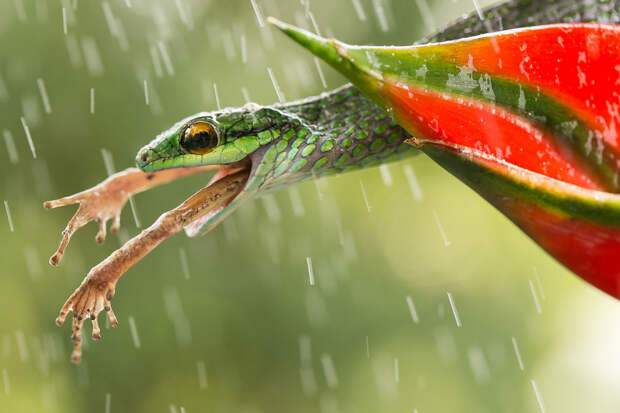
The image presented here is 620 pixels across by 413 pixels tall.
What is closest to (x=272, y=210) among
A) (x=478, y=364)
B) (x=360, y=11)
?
(x=360, y=11)

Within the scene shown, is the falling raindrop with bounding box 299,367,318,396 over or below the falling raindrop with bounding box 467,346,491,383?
over

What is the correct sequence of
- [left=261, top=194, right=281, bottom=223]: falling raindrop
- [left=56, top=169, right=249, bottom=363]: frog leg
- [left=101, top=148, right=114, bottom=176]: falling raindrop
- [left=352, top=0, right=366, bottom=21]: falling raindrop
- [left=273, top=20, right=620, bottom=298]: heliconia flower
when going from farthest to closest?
[left=261, top=194, right=281, bottom=223]: falling raindrop, [left=352, top=0, right=366, bottom=21]: falling raindrop, [left=101, top=148, right=114, bottom=176]: falling raindrop, [left=56, top=169, right=249, bottom=363]: frog leg, [left=273, top=20, right=620, bottom=298]: heliconia flower

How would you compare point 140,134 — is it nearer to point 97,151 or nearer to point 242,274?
point 97,151

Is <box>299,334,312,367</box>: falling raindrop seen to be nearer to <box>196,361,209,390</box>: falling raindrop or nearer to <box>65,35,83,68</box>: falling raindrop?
<box>196,361,209,390</box>: falling raindrop

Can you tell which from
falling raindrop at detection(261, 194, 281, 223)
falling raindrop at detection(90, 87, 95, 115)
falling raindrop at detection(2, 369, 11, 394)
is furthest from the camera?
falling raindrop at detection(261, 194, 281, 223)

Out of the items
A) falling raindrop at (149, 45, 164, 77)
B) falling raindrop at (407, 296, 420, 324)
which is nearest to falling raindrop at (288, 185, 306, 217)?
falling raindrop at (407, 296, 420, 324)

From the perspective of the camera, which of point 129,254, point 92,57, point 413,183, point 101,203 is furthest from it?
point 413,183

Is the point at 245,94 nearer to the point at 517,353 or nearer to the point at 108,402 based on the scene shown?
the point at 108,402

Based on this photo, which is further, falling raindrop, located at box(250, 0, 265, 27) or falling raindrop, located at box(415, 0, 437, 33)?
falling raindrop, located at box(250, 0, 265, 27)
